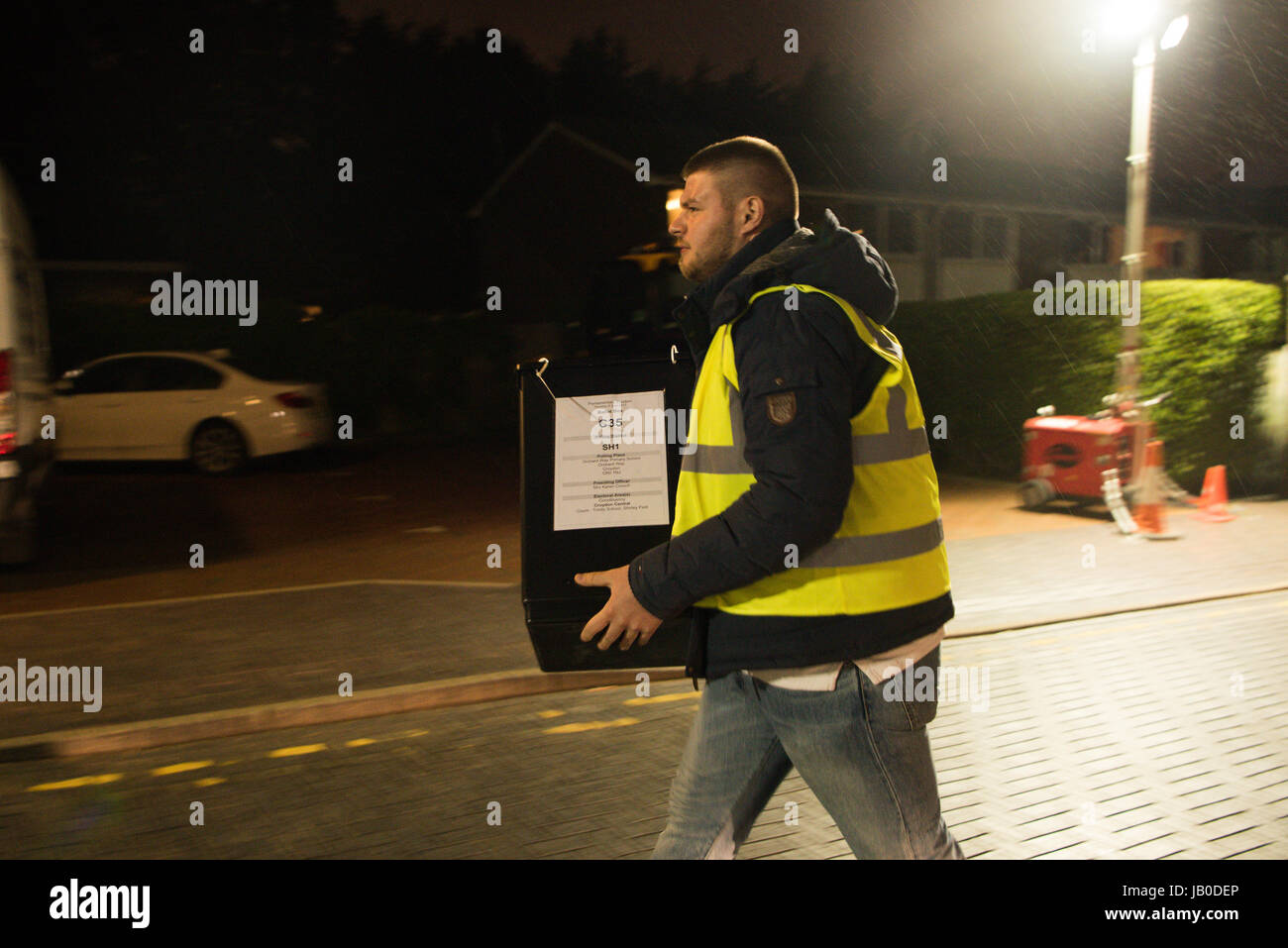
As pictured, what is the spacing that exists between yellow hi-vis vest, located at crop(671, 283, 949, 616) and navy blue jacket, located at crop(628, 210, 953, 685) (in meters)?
0.03

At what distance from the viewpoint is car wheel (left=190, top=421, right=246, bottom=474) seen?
633 inches

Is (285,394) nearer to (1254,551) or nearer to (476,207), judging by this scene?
(1254,551)

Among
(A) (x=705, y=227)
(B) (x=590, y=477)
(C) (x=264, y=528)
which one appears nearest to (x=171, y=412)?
(C) (x=264, y=528)

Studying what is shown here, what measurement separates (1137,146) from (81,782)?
34.6ft

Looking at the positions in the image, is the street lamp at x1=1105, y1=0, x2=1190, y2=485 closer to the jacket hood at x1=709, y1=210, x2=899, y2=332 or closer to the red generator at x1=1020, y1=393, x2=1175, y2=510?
the red generator at x1=1020, y1=393, x2=1175, y2=510

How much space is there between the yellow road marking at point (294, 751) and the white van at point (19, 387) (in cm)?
442

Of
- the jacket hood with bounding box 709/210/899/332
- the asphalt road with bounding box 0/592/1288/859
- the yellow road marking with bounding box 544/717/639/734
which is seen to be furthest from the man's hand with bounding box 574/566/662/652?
the yellow road marking with bounding box 544/717/639/734

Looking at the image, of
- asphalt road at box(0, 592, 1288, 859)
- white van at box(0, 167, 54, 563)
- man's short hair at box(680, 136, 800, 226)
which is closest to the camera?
man's short hair at box(680, 136, 800, 226)

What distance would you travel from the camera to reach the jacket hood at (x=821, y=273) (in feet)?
7.52

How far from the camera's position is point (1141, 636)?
25.3 ft

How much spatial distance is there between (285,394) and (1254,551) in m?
12.1

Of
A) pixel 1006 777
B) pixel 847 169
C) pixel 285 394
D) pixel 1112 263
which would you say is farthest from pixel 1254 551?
pixel 1112 263

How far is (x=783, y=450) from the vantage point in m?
2.17

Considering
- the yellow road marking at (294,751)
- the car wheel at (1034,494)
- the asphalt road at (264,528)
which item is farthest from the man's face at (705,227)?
the car wheel at (1034,494)
